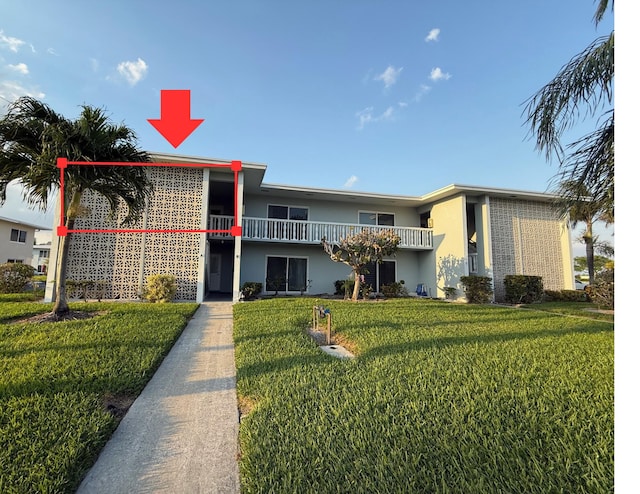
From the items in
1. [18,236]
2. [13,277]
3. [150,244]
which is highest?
[18,236]

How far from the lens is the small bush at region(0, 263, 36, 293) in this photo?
38.8ft

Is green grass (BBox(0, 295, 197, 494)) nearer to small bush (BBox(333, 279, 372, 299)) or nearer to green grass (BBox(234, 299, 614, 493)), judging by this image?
green grass (BBox(234, 299, 614, 493))

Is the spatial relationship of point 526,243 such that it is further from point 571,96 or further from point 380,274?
point 571,96

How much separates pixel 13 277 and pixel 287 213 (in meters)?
10.4

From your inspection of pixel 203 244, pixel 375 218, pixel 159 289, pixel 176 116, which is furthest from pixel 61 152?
pixel 375 218

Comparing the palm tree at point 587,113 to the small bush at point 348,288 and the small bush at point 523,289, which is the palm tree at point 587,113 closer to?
the small bush at point 348,288

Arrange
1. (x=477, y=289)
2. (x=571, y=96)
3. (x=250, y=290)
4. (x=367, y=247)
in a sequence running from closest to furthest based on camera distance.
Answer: (x=571, y=96)
(x=367, y=247)
(x=250, y=290)
(x=477, y=289)

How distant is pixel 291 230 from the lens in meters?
13.3

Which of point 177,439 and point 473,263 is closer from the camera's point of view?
point 177,439

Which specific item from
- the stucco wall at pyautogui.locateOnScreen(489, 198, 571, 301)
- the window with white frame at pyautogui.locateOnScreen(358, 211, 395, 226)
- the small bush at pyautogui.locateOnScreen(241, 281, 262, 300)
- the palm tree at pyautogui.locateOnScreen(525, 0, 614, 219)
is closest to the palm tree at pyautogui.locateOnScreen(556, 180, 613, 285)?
the palm tree at pyautogui.locateOnScreen(525, 0, 614, 219)

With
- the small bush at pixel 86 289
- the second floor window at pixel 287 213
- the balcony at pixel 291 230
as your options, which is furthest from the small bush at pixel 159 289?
the second floor window at pixel 287 213

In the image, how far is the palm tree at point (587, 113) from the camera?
374 centimetres

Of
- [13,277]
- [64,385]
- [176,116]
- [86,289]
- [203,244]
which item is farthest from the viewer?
[13,277]

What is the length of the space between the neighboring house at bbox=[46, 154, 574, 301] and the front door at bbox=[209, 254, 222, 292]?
48mm
